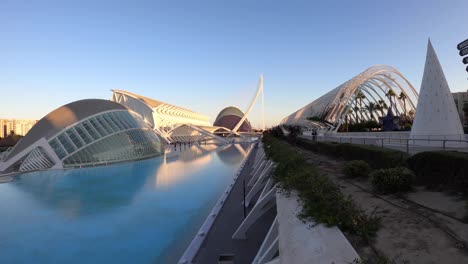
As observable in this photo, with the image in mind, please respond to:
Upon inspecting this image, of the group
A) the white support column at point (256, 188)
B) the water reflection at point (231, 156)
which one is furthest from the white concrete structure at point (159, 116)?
the white support column at point (256, 188)

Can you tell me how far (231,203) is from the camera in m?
13.6

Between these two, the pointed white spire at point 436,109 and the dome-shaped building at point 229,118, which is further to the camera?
the dome-shaped building at point 229,118

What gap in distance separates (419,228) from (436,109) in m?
14.1

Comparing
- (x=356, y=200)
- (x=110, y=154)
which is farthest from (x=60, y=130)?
(x=356, y=200)

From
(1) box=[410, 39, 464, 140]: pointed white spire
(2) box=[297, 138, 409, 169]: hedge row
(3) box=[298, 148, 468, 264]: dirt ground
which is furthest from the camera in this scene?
(1) box=[410, 39, 464, 140]: pointed white spire

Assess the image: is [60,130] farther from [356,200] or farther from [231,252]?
[356,200]

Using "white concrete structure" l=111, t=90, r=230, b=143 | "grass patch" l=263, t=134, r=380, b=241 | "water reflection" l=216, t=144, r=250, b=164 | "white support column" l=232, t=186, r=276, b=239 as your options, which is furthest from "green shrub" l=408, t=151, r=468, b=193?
"white concrete structure" l=111, t=90, r=230, b=143

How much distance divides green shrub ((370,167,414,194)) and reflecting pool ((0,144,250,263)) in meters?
5.78

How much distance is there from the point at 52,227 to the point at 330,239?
34.9 ft

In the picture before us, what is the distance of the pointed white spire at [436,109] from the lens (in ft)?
52.2

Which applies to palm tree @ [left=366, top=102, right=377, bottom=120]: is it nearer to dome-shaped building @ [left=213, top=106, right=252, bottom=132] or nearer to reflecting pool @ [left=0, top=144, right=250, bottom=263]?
reflecting pool @ [left=0, top=144, right=250, bottom=263]

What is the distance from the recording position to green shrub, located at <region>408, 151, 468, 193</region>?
6629 millimetres

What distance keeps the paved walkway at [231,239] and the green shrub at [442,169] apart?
4858 mm

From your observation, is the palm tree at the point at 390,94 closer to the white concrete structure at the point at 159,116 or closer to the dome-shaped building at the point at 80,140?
the white concrete structure at the point at 159,116
